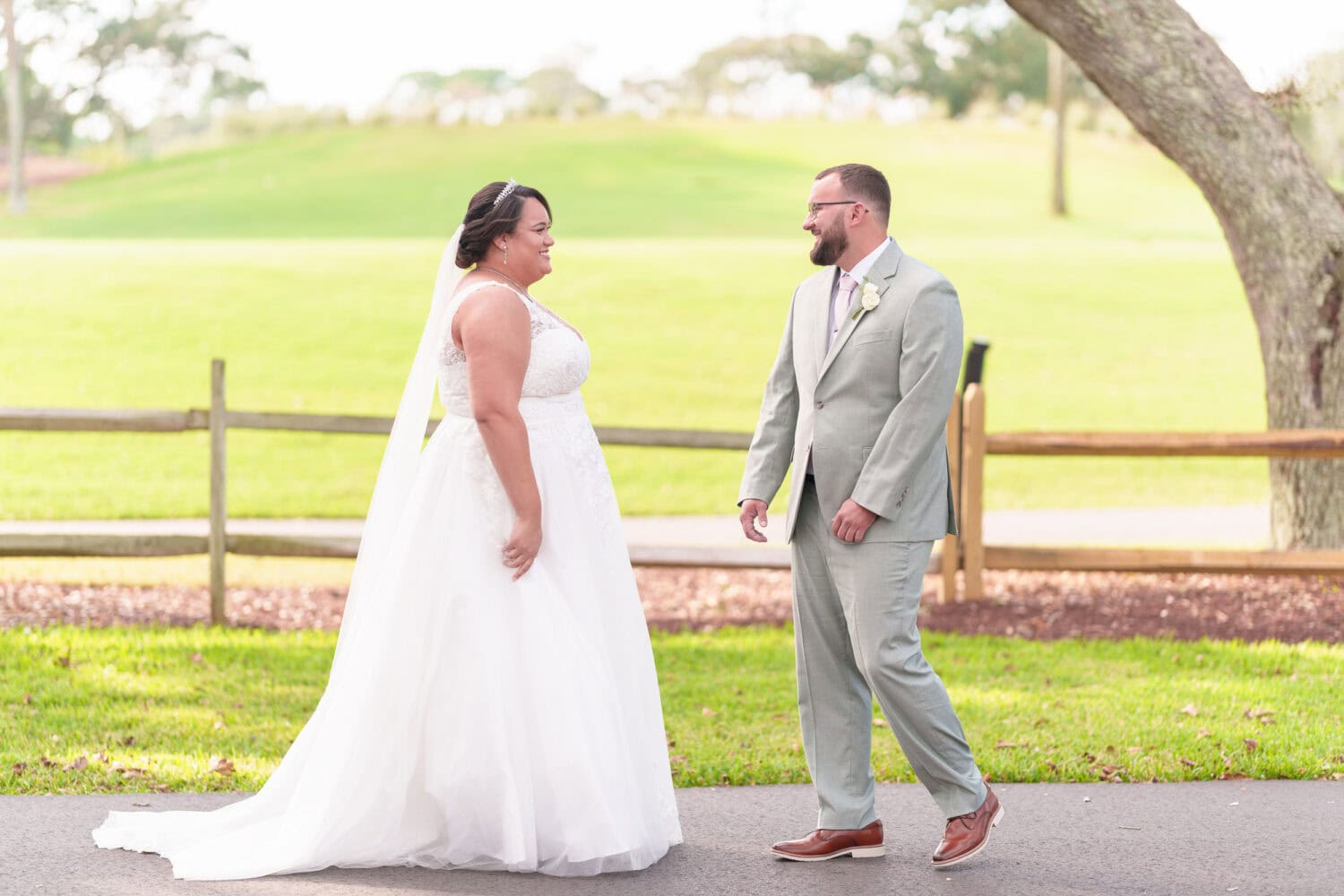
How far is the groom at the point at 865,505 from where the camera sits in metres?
4.55

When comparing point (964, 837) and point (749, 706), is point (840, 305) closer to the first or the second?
point (964, 837)

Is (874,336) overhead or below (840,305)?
below

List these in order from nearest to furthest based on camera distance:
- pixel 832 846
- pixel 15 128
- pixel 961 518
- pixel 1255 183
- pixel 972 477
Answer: pixel 832 846
pixel 972 477
pixel 961 518
pixel 1255 183
pixel 15 128

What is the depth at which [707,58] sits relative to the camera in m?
90.5

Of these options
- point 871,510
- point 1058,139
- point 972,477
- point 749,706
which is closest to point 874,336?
point 871,510

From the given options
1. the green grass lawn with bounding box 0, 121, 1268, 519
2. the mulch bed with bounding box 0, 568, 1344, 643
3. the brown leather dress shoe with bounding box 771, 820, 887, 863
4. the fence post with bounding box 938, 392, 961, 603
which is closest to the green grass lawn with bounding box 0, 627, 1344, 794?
the mulch bed with bounding box 0, 568, 1344, 643

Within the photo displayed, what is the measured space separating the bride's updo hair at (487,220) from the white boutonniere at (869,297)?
3.49 ft

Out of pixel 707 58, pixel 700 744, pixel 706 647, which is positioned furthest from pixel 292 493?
pixel 707 58

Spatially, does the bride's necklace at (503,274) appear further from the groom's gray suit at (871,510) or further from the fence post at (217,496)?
the fence post at (217,496)

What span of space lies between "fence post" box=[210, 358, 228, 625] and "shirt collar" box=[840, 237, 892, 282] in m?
5.24

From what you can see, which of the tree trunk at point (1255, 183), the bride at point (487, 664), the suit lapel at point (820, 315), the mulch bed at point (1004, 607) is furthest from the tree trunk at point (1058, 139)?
the bride at point (487, 664)

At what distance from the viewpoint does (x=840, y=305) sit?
15.8 feet

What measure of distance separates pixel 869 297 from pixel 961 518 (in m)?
5.01

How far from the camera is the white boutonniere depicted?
182 inches
